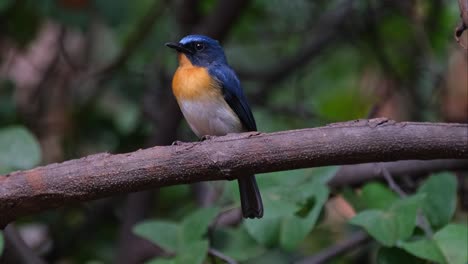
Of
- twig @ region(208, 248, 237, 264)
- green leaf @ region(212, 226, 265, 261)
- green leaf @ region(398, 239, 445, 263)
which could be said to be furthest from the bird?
green leaf @ region(398, 239, 445, 263)

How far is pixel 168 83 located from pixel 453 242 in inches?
101

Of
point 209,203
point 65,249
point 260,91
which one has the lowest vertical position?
point 65,249

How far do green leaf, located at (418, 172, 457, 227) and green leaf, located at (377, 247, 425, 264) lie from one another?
199 mm

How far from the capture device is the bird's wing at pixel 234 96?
3.89m

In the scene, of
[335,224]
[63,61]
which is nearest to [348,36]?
[335,224]

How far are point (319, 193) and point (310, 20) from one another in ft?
5.86

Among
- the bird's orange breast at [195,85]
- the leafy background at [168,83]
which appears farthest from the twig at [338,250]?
the bird's orange breast at [195,85]

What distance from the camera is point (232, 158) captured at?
8.09 ft

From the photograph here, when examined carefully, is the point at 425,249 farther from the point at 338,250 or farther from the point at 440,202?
the point at 338,250

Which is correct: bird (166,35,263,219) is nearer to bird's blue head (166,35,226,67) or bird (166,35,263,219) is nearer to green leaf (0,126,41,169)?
bird's blue head (166,35,226,67)

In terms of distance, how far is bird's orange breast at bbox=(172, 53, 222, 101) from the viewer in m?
3.90

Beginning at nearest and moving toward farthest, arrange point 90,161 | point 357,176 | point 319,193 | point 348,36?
point 90,161 < point 319,193 < point 357,176 < point 348,36

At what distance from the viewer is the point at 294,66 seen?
5.11 meters

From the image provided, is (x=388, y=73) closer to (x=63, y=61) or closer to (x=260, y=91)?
(x=260, y=91)
